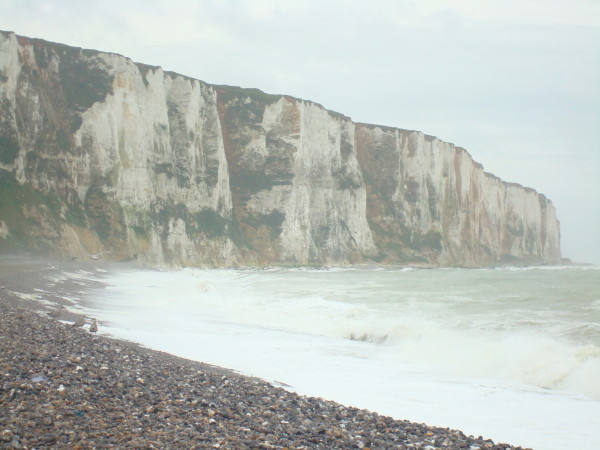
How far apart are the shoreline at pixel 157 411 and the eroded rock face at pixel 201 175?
32.1 meters

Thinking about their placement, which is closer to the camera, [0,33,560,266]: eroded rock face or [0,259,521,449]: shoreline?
[0,259,521,449]: shoreline

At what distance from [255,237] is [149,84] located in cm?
1733

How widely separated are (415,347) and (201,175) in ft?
144

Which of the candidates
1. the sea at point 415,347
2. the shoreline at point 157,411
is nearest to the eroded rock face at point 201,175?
the sea at point 415,347

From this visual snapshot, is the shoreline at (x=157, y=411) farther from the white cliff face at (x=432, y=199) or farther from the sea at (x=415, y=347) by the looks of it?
the white cliff face at (x=432, y=199)

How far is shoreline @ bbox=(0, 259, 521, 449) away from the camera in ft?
15.4

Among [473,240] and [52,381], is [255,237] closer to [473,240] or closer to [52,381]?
[473,240]

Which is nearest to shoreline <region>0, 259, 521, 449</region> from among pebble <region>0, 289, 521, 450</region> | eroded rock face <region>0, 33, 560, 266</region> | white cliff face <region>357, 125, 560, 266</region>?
pebble <region>0, 289, 521, 450</region>

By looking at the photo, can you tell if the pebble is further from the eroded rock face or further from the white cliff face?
the white cliff face

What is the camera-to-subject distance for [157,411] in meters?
5.56

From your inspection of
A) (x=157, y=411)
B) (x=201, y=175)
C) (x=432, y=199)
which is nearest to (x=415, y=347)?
(x=157, y=411)

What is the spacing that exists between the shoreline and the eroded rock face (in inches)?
1265

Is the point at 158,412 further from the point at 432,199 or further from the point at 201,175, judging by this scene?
the point at 432,199

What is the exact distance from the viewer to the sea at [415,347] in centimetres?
773
